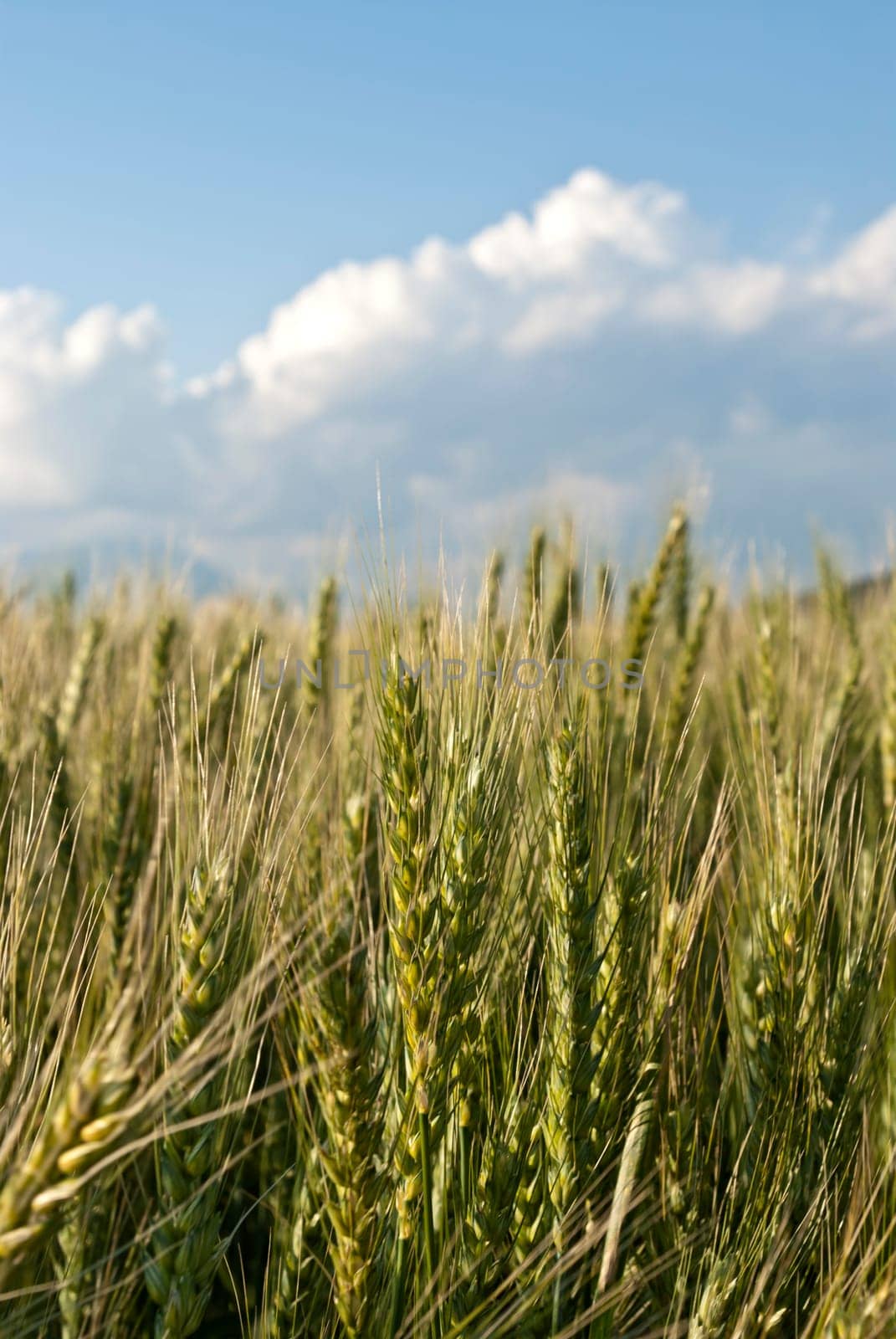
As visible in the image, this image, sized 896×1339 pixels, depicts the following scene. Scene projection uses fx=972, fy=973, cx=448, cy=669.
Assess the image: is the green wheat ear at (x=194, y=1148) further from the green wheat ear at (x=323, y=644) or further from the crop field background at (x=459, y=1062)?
the green wheat ear at (x=323, y=644)

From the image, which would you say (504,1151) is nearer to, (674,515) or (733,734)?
(733,734)

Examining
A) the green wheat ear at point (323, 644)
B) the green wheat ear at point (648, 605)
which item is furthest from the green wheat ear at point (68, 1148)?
the green wheat ear at point (648, 605)

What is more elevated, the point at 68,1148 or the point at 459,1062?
the point at 68,1148

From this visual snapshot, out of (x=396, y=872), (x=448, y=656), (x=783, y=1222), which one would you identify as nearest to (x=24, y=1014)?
(x=396, y=872)

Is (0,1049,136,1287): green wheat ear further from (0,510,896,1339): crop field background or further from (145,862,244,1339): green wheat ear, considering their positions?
(145,862,244,1339): green wheat ear

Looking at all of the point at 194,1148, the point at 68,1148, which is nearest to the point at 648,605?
the point at 194,1148

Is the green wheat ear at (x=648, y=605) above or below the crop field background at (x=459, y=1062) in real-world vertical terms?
above

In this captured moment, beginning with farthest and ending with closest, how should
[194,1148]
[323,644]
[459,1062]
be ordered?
1. [323,644]
2. [459,1062]
3. [194,1148]

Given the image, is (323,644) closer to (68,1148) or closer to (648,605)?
(648,605)

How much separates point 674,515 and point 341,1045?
3.45 meters

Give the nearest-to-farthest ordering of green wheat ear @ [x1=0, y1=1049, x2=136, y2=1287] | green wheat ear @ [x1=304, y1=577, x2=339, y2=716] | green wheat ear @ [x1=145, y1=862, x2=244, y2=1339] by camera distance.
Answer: green wheat ear @ [x1=0, y1=1049, x2=136, y2=1287], green wheat ear @ [x1=145, y1=862, x2=244, y2=1339], green wheat ear @ [x1=304, y1=577, x2=339, y2=716]

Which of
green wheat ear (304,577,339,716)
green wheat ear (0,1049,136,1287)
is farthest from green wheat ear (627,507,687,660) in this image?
green wheat ear (0,1049,136,1287)

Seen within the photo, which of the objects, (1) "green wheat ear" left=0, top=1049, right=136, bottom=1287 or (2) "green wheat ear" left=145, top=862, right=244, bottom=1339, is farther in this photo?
(2) "green wheat ear" left=145, top=862, right=244, bottom=1339

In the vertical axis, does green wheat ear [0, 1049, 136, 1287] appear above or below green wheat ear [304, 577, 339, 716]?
below
